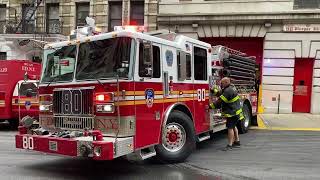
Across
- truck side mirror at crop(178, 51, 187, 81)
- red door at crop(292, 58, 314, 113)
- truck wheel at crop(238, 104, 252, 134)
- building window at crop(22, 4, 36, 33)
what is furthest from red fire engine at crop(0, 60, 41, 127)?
red door at crop(292, 58, 314, 113)

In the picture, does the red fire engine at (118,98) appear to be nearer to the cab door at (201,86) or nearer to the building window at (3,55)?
the cab door at (201,86)

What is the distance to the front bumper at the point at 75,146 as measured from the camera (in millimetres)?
7129

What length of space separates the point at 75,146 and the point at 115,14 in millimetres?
17653

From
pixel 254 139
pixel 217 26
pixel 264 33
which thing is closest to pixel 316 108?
pixel 264 33

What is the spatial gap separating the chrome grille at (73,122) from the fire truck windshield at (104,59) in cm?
72

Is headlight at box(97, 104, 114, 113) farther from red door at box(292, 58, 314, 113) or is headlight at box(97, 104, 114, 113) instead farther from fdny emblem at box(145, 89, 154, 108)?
red door at box(292, 58, 314, 113)

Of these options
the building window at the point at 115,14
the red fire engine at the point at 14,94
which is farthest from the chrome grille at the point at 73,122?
the building window at the point at 115,14

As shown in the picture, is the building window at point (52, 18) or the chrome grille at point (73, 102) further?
the building window at point (52, 18)

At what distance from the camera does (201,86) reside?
9.99 meters

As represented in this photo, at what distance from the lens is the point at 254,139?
41.1 feet

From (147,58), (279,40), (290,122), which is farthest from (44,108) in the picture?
(279,40)

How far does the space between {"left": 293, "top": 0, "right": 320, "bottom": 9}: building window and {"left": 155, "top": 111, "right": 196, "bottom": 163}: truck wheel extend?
14.0 m

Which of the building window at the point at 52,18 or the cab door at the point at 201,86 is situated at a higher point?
the building window at the point at 52,18

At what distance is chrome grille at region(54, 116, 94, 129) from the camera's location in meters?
7.87
